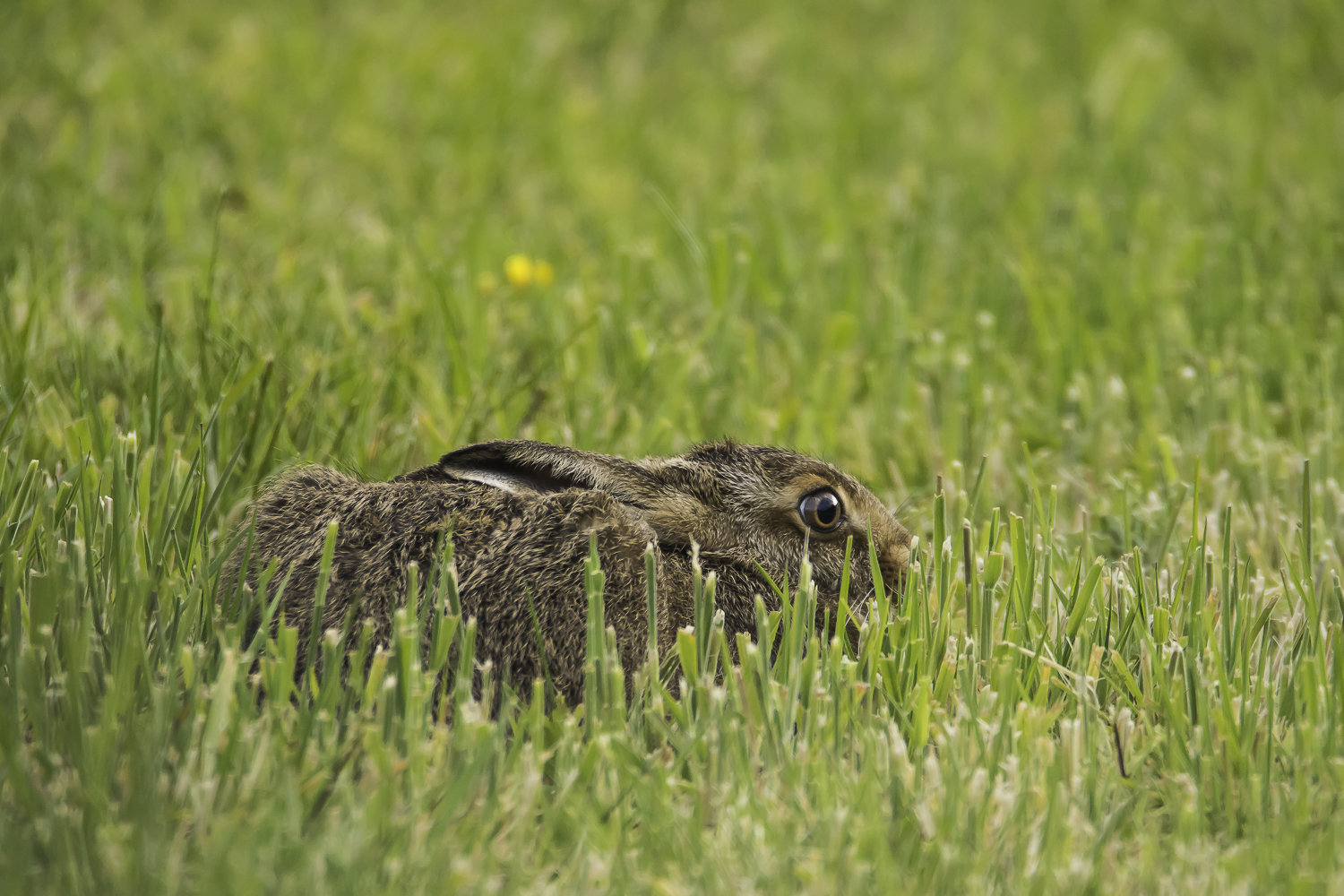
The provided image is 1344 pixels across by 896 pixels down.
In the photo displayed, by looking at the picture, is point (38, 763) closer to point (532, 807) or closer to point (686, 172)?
point (532, 807)

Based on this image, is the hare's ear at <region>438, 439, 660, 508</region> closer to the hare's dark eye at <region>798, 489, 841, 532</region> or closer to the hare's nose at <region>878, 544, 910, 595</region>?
the hare's dark eye at <region>798, 489, 841, 532</region>

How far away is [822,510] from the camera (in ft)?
12.0

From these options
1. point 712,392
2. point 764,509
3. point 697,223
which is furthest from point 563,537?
point 697,223

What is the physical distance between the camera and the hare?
10.1ft

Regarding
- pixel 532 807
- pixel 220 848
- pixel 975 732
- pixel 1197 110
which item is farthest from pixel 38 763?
pixel 1197 110

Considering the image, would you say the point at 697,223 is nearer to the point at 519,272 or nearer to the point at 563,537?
the point at 519,272

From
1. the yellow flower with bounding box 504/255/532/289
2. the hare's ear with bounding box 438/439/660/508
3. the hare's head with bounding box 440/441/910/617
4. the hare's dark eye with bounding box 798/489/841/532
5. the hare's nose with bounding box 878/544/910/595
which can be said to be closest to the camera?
the hare's ear with bounding box 438/439/660/508

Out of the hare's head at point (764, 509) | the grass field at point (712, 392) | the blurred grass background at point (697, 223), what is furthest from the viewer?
the blurred grass background at point (697, 223)

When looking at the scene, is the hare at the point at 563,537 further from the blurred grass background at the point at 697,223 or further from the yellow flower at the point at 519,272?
the yellow flower at the point at 519,272

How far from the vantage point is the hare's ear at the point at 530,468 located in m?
3.28

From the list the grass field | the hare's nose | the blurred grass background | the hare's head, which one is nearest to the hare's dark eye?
the hare's head

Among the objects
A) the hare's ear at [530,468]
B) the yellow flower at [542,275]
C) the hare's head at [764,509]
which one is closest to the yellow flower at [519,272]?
the yellow flower at [542,275]

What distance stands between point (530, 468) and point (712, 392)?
193 centimetres

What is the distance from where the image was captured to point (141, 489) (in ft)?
12.1
